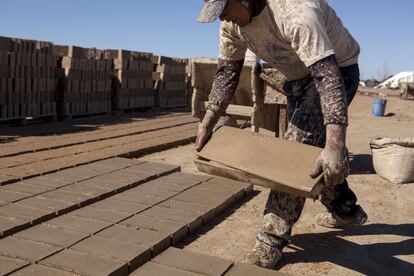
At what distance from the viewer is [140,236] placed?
11.6 feet

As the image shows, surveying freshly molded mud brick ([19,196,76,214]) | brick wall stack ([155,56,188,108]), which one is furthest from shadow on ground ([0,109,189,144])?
freshly molded mud brick ([19,196,76,214])

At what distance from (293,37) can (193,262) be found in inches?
63.8

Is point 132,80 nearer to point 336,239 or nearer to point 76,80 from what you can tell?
point 76,80

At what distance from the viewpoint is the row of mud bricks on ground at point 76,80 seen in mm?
9695

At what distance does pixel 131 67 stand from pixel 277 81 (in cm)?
826

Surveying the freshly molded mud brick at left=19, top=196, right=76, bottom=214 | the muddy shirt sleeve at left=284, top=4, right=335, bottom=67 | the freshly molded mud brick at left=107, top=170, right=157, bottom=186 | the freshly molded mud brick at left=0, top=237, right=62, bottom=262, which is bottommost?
the freshly molded mud brick at left=0, top=237, right=62, bottom=262

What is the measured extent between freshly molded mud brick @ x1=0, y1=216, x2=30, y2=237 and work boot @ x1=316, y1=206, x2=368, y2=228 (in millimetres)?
2536

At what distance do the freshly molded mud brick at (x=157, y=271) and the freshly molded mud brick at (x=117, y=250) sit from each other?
0.07m

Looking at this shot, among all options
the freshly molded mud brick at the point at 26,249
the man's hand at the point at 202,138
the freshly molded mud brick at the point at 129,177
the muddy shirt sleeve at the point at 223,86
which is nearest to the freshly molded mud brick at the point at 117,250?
the freshly molded mud brick at the point at 26,249

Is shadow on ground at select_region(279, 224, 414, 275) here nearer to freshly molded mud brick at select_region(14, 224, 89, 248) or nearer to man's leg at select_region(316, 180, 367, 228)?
man's leg at select_region(316, 180, 367, 228)

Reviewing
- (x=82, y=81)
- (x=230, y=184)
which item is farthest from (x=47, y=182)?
(x=82, y=81)

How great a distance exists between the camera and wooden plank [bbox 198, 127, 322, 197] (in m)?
2.64

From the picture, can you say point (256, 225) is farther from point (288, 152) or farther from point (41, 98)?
point (41, 98)

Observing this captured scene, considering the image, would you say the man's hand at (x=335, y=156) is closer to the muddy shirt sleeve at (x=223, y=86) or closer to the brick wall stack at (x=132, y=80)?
the muddy shirt sleeve at (x=223, y=86)
